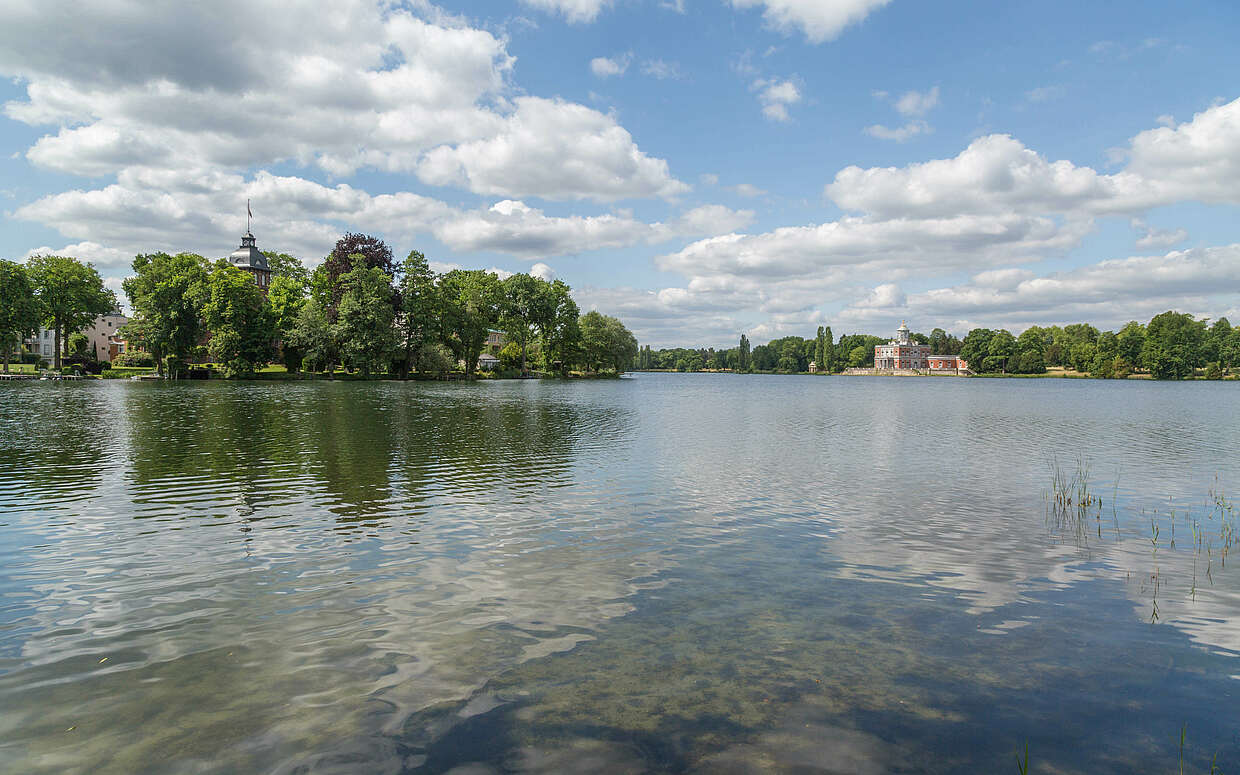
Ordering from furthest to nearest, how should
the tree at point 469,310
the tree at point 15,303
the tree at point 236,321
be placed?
the tree at point 469,310 < the tree at point 236,321 < the tree at point 15,303

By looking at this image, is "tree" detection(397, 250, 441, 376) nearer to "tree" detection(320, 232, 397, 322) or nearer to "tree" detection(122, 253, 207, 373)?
"tree" detection(320, 232, 397, 322)

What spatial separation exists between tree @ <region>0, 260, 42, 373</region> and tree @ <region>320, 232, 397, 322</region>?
3562 cm

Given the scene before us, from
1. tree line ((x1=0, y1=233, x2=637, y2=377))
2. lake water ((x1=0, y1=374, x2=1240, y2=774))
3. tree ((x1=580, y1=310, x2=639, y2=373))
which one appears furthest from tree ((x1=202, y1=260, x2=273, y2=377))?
lake water ((x1=0, y1=374, x2=1240, y2=774))

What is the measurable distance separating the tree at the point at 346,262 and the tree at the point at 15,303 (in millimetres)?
35624

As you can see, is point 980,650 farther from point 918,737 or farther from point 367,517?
point 367,517

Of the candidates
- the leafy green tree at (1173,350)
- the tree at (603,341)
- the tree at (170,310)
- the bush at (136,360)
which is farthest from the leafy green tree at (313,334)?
the leafy green tree at (1173,350)

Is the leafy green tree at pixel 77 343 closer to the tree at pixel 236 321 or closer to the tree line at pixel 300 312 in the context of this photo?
the tree line at pixel 300 312

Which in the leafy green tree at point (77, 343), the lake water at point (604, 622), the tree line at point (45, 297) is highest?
the tree line at point (45, 297)

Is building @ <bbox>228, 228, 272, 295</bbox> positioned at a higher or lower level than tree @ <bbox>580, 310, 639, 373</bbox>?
higher

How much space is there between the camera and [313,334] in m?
96.2

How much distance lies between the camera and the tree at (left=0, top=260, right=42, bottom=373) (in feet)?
274

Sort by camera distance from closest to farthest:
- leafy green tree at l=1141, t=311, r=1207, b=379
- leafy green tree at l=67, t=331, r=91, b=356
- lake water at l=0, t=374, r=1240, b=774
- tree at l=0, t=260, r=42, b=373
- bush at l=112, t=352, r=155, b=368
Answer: lake water at l=0, t=374, r=1240, b=774
tree at l=0, t=260, r=42, b=373
bush at l=112, t=352, r=155, b=368
leafy green tree at l=67, t=331, r=91, b=356
leafy green tree at l=1141, t=311, r=1207, b=379

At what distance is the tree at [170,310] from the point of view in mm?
90688

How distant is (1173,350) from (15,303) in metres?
260
